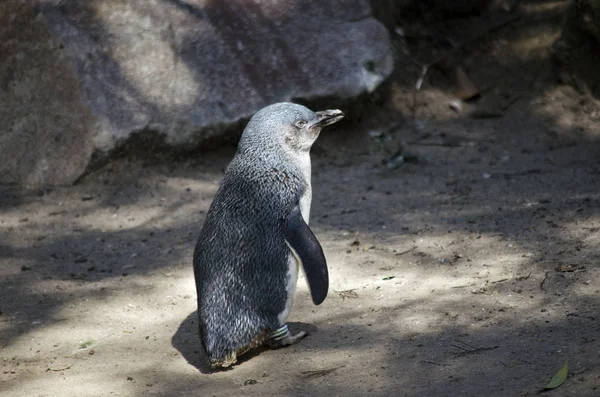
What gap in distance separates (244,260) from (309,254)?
0.91ft

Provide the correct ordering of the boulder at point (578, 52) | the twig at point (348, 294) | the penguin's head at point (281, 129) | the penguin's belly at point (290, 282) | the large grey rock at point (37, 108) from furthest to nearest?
the boulder at point (578, 52)
the large grey rock at point (37, 108)
the twig at point (348, 294)
the penguin's head at point (281, 129)
the penguin's belly at point (290, 282)

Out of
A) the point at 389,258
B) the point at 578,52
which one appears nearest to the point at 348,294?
the point at 389,258

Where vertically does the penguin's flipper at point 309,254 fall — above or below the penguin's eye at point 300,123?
below

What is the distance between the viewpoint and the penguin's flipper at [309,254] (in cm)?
351

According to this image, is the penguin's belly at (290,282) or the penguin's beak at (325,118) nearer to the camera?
the penguin's belly at (290,282)

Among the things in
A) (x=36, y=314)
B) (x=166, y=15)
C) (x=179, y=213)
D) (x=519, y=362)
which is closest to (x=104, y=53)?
(x=166, y=15)

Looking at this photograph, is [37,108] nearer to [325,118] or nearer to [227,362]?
[325,118]

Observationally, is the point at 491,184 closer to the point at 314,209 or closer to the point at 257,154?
the point at 314,209

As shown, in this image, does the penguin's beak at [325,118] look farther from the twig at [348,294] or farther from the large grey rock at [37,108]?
the large grey rock at [37,108]

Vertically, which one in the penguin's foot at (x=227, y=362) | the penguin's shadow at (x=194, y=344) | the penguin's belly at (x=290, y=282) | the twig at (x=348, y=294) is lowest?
the twig at (x=348, y=294)

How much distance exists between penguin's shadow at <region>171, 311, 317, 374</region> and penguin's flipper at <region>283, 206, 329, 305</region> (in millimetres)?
441

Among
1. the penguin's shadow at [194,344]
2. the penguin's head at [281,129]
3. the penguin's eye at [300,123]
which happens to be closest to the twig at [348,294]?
the penguin's shadow at [194,344]

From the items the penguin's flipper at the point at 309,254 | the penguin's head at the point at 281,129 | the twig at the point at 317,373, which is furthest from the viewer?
the penguin's head at the point at 281,129

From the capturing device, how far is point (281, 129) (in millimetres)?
3811
